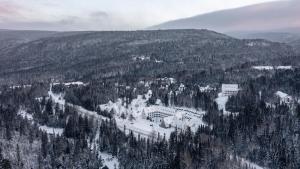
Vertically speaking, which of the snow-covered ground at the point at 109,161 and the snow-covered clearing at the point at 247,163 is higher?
the snow-covered clearing at the point at 247,163

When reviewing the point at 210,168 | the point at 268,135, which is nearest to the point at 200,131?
the point at 268,135

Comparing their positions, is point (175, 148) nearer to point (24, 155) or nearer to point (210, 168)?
point (210, 168)

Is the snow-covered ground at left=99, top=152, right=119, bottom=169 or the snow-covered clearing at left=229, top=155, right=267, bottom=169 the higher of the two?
the snow-covered clearing at left=229, top=155, right=267, bottom=169

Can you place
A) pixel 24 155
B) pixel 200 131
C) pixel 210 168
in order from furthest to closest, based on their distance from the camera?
pixel 200 131, pixel 24 155, pixel 210 168

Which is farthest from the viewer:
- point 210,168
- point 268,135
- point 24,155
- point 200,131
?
point 200,131

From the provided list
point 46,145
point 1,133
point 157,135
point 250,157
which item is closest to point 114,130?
point 157,135

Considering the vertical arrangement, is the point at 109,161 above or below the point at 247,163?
below

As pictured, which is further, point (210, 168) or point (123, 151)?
point (123, 151)

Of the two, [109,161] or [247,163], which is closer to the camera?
[247,163]

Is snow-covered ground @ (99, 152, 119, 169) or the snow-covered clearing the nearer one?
the snow-covered clearing

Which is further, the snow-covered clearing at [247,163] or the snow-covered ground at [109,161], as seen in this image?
the snow-covered ground at [109,161]
